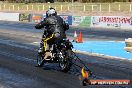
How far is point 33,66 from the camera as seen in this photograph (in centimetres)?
1596

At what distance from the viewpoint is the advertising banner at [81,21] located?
162 feet

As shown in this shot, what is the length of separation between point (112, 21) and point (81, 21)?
18.8 ft

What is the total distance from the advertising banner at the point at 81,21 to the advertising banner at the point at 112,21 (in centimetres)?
76

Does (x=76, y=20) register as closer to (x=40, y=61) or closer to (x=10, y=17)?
(x=10, y=17)

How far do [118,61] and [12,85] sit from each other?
7532mm

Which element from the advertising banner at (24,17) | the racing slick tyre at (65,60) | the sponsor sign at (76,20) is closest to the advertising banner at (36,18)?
the advertising banner at (24,17)

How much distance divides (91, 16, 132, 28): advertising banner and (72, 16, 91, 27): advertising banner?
0.76 m

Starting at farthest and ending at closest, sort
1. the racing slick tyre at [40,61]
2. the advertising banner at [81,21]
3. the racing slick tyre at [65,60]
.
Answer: the advertising banner at [81,21], the racing slick tyre at [40,61], the racing slick tyre at [65,60]

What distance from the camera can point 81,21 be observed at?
167 ft

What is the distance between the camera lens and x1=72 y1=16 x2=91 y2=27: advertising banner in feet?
162

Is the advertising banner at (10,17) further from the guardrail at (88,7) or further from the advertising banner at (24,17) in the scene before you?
the guardrail at (88,7)

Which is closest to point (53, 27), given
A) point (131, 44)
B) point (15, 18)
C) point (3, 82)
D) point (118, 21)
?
point (3, 82)

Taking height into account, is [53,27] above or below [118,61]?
above

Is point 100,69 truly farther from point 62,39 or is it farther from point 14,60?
point 14,60
